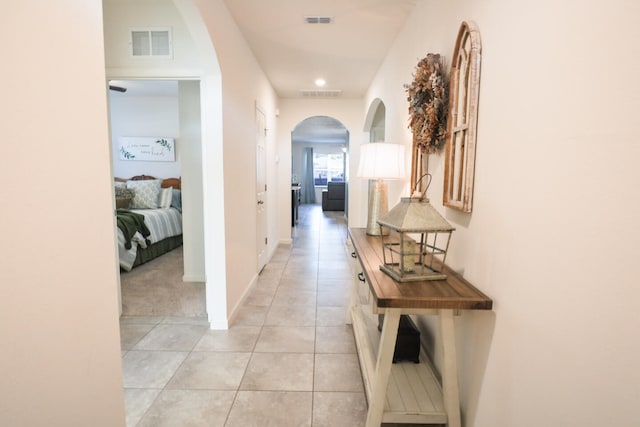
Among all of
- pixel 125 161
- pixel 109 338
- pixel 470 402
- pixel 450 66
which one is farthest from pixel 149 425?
pixel 125 161

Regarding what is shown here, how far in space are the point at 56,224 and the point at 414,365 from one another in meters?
1.78

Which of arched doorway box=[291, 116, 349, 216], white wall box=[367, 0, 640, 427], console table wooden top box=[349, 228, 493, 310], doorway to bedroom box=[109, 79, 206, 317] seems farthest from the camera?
arched doorway box=[291, 116, 349, 216]

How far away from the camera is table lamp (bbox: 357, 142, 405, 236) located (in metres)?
2.36

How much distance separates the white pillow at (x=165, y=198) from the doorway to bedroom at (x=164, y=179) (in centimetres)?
2

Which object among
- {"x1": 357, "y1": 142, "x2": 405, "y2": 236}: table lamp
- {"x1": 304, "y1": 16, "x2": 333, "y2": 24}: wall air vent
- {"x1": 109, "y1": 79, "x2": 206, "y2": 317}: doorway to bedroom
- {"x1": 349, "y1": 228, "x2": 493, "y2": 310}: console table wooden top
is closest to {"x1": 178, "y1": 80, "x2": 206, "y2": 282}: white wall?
{"x1": 109, "y1": 79, "x2": 206, "y2": 317}: doorway to bedroom

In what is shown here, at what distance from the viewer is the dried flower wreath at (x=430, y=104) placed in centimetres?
177

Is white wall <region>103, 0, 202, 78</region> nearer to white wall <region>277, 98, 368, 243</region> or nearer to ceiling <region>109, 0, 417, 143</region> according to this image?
ceiling <region>109, 0, 417, 143</region>

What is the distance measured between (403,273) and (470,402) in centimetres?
63

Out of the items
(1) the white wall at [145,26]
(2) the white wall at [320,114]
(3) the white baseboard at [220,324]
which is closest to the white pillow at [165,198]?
(2) the white wall at [320,114]

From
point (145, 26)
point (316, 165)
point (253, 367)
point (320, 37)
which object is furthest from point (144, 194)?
point (316, 165)

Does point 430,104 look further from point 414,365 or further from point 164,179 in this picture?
point 164,179

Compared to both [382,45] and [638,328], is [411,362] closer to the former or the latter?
[638,328]

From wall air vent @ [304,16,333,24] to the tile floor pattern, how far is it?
8.45 feet

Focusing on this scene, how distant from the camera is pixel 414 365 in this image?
187 cm
